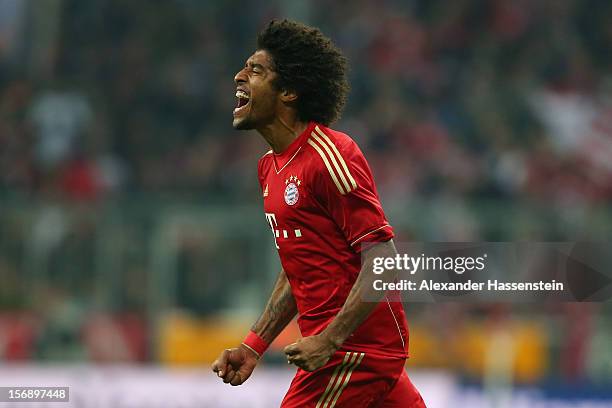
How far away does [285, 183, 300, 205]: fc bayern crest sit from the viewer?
4.69m

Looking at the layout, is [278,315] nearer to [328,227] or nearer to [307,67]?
[328,227]

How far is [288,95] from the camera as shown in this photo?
4.90 m

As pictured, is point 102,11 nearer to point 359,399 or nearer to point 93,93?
point 93,93

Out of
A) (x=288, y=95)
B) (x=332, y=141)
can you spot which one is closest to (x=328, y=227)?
(x=332, y=141)

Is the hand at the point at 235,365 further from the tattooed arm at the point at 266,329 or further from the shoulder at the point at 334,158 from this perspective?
the shoulder at the point at 334,158

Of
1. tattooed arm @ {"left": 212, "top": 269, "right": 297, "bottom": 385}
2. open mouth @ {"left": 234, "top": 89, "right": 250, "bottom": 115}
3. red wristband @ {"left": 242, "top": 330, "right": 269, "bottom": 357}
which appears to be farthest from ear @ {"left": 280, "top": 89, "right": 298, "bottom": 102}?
red wristband @ {"left": 242, "top": 330, "right": 269, "bottom": 357}

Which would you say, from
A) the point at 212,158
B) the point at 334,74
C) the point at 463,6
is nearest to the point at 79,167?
the point at 212,158

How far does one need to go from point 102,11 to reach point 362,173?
33.9 feet

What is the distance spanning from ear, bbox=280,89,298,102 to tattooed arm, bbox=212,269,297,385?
2.48 ft

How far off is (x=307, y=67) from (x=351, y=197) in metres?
0.69

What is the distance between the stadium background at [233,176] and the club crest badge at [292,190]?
4.47 m

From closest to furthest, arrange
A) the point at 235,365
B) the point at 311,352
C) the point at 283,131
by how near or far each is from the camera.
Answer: the point at 311,352, the point at 283,131, the point at 235,365

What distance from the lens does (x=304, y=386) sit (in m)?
4.73

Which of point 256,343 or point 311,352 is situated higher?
point 256,343
